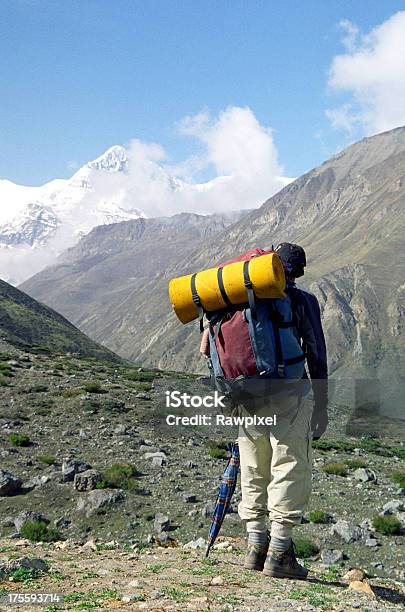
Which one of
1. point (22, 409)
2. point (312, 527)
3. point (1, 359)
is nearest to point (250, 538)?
point (312, 527)

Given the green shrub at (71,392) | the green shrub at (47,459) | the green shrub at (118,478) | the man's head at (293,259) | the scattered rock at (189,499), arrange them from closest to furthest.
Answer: the man's head at (293,259)
the scattered rock at (189,499)
the green shrub at (118,478)
the green shrub at (47,459)
the green shrub at (71,392)

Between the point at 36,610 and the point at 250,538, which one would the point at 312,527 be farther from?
the point at 36,610

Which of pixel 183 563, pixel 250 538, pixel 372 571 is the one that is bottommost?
pixel 372 571

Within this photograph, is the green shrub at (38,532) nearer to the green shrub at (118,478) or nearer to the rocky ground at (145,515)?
the rocky ground at (145,515)

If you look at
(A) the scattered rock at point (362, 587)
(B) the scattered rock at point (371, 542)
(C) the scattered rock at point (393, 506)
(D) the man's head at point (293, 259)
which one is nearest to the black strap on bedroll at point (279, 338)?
(D) the man's head at point (293, 259)

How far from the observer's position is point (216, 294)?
21.2 feet

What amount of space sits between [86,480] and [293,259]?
10.2 meters

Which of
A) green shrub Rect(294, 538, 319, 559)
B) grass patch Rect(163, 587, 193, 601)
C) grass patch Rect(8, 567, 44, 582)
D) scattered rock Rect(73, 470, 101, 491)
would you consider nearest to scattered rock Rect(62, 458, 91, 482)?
scattered rock Rect(73, 470, 101, 491)

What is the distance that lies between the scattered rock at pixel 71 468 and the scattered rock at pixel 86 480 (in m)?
0.29

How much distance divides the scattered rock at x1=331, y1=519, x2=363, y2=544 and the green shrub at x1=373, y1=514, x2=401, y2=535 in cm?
58

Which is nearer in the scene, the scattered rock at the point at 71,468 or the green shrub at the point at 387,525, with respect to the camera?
the green shrub at the point at 387,525

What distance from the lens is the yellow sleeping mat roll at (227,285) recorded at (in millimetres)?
6160

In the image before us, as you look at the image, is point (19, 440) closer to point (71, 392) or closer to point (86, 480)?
point (86, 480)

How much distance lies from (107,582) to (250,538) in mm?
1813
